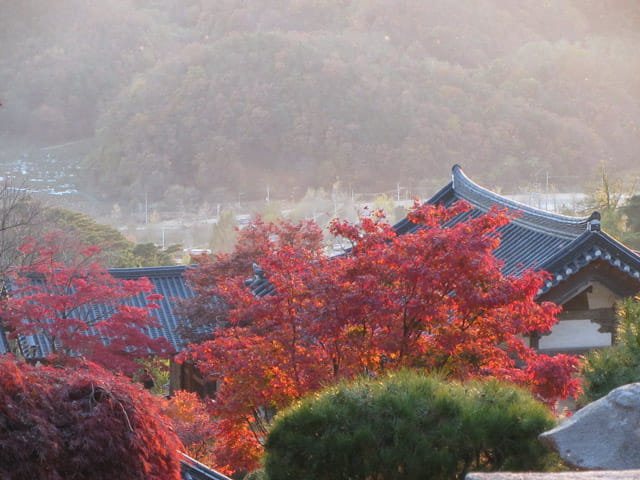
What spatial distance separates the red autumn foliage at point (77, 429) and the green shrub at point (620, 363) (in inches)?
214

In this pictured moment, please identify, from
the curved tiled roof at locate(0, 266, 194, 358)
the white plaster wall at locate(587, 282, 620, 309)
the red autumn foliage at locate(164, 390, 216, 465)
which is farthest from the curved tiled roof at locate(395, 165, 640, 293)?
the curved tiled roof at locate(0, 266, 194, 358)

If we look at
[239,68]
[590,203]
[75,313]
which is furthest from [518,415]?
[239,68]

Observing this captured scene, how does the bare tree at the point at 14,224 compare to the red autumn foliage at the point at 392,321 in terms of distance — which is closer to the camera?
the red autumn foliage at the point at 392,321

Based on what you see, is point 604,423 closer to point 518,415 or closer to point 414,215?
point 518,415

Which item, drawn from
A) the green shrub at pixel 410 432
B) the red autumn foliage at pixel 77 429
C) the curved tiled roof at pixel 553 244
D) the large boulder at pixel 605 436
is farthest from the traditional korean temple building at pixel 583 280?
the red autumn foliage at pixel 77 429

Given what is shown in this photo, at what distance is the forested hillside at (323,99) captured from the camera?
6162 centimetres

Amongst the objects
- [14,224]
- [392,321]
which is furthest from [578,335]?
[14,224]

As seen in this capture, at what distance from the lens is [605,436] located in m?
4.99

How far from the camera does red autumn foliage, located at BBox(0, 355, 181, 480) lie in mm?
4727

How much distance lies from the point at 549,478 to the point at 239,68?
206 feet

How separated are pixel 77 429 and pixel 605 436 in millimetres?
3509

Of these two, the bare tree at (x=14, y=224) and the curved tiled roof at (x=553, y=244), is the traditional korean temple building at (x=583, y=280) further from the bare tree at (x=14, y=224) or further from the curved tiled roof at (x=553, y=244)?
the bare tree at (x=14, y=224)

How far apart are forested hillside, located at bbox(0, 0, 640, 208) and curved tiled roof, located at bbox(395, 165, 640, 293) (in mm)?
45137

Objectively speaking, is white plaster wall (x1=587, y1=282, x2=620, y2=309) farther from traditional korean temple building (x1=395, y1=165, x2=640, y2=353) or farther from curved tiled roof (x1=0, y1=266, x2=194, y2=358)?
curved tiled roof (x1=0, y1=266, x2=194, y2=358)
